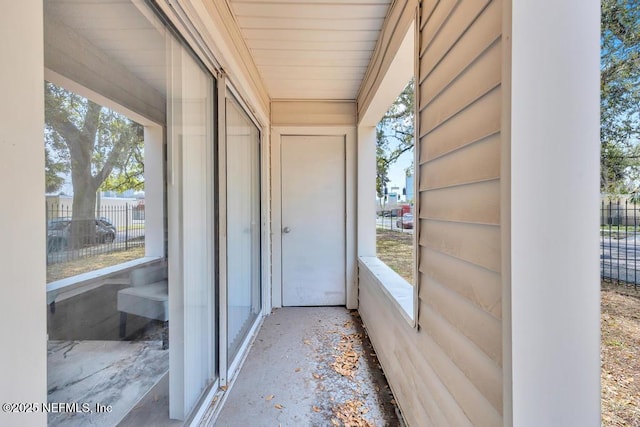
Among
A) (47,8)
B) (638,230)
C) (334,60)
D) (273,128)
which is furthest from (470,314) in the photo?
(273,128)

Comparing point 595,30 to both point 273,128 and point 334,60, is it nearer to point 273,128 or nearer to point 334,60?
point 334,60

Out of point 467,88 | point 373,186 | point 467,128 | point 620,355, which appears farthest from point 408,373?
point 373,186

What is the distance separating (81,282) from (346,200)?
2.68m

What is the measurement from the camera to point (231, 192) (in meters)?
1.98

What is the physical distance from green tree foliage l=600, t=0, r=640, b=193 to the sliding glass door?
1.78 m

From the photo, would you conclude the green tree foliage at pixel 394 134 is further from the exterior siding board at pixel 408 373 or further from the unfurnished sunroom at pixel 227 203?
the exterior siding board at pixel 408 373

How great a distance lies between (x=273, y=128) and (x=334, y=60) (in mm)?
1149

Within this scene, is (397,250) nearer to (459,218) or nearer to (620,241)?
(459,218)

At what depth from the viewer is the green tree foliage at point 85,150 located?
0.69m

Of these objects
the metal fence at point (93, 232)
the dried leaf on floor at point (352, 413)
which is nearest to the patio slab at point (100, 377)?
the metal fence at point (93, 232)

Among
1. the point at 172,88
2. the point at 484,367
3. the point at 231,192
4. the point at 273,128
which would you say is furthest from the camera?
the point at 273,128

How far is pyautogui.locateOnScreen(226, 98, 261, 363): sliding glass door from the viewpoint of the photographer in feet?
6.45

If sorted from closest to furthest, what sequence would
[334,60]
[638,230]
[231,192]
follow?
[638,230], [231,192], [334,60]

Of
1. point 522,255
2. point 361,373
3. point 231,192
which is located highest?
point 231,192
